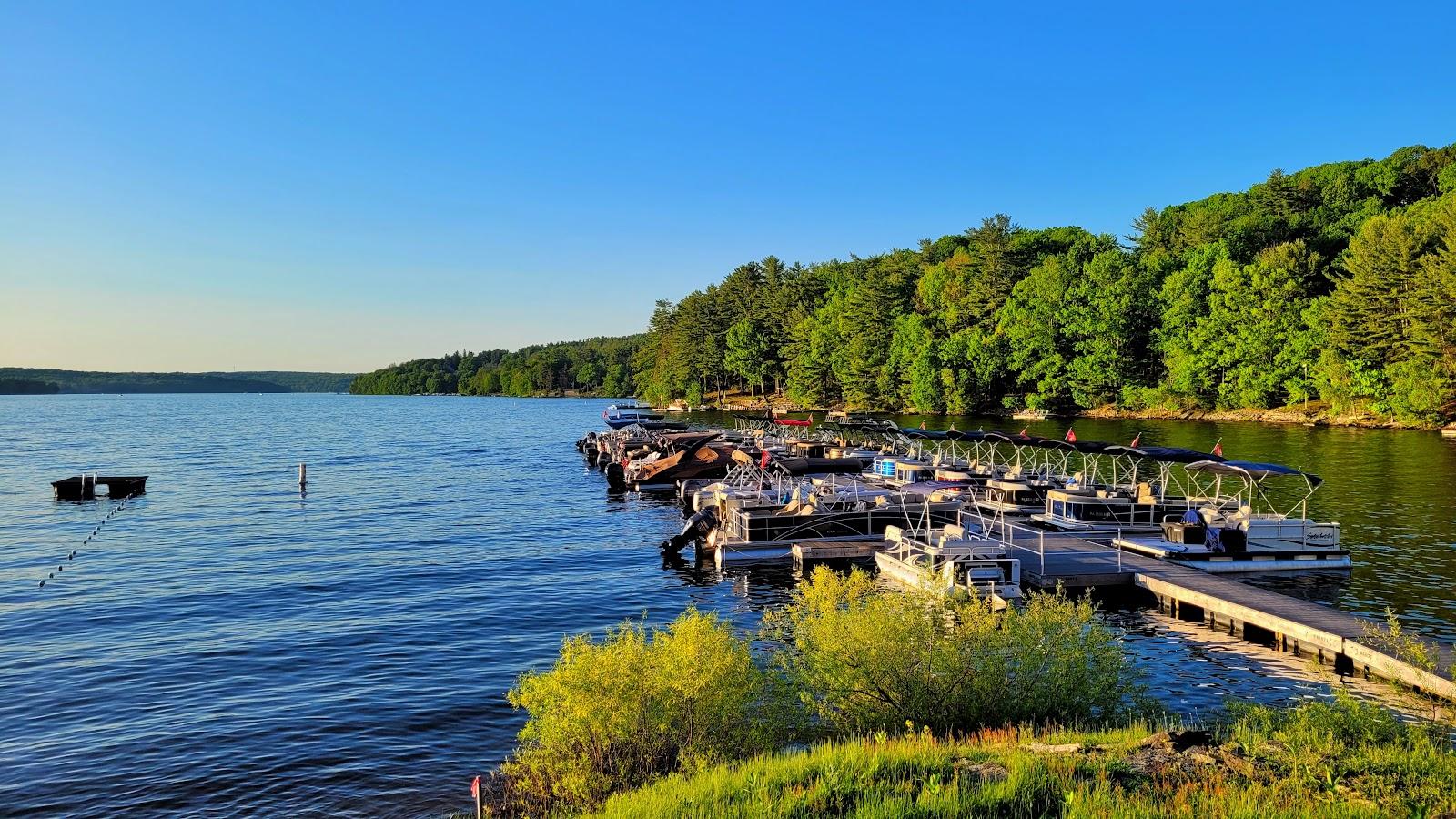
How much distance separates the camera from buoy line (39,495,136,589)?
33.8 m

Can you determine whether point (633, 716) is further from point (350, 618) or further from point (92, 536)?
point (92, 536)

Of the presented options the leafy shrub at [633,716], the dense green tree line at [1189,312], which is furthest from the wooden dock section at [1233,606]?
the dense green tree line at [1189,312]

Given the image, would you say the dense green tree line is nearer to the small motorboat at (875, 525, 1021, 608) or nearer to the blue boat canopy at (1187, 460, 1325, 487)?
the blue boat canopy at (1187, 460, 1325, 487)

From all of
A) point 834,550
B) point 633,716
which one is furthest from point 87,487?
point 633,716

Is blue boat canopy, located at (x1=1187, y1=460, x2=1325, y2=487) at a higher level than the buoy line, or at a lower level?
higher

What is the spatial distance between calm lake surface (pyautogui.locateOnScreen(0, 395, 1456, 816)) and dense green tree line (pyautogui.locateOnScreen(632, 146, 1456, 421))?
28.8 metres

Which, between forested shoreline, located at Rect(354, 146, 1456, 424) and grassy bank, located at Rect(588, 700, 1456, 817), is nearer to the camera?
grassy bank, located at Rect(588, 700, 1456, 817)

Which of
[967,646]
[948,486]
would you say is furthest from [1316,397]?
[967,646]

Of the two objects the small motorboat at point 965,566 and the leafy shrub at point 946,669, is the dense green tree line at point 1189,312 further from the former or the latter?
the leafy shrub at point 946,669

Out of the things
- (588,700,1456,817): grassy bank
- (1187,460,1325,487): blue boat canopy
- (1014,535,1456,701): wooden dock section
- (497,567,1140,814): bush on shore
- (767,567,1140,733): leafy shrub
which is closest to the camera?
(588,700,1456,817): grassy bank

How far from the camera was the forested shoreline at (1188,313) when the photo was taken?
8481cm

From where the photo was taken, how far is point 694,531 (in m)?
38.0

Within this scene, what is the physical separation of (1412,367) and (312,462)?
10018 cm

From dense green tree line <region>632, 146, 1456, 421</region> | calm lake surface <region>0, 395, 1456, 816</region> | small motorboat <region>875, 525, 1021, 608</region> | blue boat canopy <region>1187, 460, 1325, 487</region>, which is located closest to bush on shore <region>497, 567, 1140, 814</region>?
calm lake surface <region>0, 395, 1456, 816</region>
